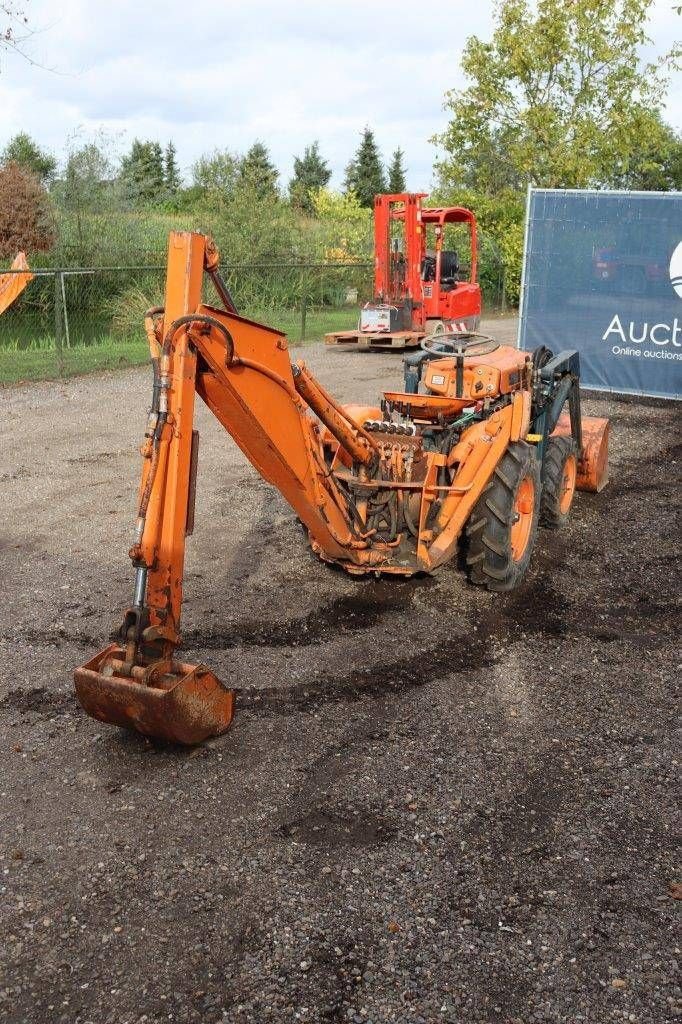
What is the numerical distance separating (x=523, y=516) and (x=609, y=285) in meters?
7.31

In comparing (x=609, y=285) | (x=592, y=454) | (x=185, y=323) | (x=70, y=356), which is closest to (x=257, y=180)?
(x=70, y=356)

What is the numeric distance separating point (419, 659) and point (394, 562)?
796 mm

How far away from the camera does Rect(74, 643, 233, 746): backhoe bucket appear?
4250 millimetres

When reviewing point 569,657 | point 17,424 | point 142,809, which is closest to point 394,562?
point 569,657

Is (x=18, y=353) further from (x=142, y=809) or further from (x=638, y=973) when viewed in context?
(x=638, y=973)

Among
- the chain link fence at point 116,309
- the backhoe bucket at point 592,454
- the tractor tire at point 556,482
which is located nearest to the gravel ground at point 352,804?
the tractor tire at point 556,482

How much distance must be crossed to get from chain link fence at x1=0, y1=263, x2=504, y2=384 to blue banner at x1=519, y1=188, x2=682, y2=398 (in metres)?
6.24

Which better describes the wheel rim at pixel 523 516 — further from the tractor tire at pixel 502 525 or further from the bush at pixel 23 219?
the bush at pixel 23 219

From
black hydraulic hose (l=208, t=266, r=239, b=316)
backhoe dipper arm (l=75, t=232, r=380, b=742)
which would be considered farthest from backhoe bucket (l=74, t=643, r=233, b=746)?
black hydraulic hose (l=208, t=266, r=239, b=316)

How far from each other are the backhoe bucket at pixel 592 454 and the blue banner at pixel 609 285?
179 inches

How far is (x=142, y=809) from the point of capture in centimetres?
423

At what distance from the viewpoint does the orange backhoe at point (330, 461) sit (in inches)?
171

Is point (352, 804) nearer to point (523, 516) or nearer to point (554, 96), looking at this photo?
point (523, 516)

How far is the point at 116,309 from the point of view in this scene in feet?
63.2
